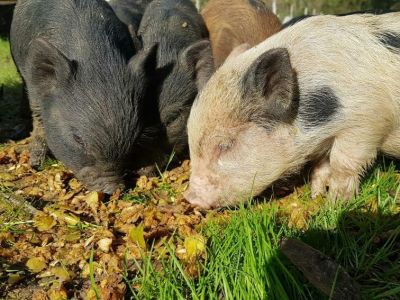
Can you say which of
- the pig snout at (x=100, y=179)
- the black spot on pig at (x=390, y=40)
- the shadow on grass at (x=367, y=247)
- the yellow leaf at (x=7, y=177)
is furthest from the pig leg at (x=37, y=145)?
the black spot on pig at (x=390, y=40)

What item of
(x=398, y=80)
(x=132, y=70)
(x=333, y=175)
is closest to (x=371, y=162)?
(x=333, y=175)

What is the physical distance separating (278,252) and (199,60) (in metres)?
2.27

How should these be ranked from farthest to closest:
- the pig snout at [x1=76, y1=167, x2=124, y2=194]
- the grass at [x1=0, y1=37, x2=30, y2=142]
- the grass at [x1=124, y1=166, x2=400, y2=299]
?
A: the grass at [x1=0, y1=37, x2=30, y2=142], the pig snout at [x1=76, y1=167, x2=124, y2=194], the grass at [x1=124, y1=166, x2=400, y2=299]

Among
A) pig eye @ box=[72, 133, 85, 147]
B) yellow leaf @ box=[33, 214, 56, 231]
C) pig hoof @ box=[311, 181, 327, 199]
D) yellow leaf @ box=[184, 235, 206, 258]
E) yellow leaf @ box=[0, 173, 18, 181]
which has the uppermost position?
pig eye @ box=[72, 133, 85, 147]

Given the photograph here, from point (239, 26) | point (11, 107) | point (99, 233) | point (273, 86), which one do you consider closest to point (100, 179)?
point (99, 233)

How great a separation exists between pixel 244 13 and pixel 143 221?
2.91 meters

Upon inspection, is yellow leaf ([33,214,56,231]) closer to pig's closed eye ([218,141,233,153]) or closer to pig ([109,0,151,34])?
pig's closed eye ([218,141,233,153])

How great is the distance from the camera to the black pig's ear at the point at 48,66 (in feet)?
13.1

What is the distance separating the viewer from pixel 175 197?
415 cm

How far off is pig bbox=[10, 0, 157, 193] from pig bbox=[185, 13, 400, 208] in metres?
0.55

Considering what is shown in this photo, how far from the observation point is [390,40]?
12.7 ft

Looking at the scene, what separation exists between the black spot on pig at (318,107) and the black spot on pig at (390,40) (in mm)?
600

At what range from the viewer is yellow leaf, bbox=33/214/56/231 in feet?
11.8

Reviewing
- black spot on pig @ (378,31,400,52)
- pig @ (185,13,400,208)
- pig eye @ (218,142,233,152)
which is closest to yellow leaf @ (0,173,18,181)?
pig @ (185,13,400,208)
